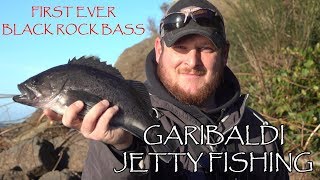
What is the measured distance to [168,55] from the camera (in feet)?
12.2

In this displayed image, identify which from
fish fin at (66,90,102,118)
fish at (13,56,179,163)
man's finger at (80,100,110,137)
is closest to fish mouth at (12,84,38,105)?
fish at (13,56,179,163)

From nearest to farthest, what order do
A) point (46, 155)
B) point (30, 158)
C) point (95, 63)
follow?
point (95, 63), point (30, 158), point (46, 155)

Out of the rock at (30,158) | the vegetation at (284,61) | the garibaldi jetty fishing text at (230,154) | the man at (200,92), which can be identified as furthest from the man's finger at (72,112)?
the rock at (30,158)

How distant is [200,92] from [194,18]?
55 cm

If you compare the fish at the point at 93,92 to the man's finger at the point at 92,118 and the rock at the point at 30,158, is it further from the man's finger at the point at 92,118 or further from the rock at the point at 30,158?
the rock at the point at 30,158

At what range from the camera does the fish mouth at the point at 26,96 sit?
2816 millimetres

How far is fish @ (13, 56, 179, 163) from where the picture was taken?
2666 millimetres

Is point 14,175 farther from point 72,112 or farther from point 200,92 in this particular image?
point 72,112

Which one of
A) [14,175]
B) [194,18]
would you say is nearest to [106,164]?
[194,18]

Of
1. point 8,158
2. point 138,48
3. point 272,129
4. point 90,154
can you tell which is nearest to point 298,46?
point 272,129

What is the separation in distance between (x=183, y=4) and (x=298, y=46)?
4.03 m

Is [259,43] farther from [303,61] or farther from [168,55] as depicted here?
[168,55]

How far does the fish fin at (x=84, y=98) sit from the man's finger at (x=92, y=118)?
0.05m

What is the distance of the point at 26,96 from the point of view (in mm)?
2844
